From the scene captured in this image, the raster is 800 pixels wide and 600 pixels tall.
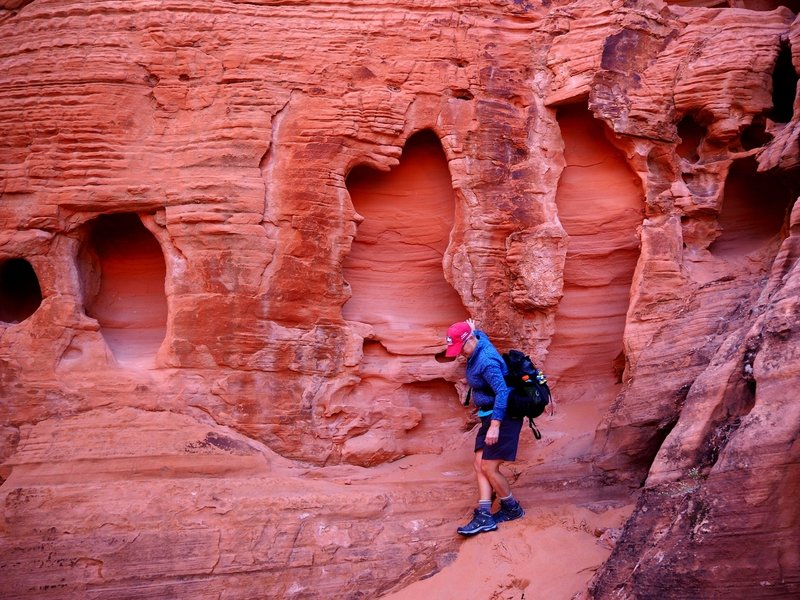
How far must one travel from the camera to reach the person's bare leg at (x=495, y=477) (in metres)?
6.11

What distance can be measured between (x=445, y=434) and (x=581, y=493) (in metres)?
1.40

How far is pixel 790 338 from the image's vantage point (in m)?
4.89

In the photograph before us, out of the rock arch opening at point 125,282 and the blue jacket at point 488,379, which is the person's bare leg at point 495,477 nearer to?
the blue jacket at point 488,379

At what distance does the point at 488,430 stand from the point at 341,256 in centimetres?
216

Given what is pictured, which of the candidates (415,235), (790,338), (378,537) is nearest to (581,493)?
(378,537)

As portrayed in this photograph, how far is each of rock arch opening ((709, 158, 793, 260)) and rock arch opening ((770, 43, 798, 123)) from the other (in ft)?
1.95

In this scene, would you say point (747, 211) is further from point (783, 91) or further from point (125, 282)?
point (125, 282)

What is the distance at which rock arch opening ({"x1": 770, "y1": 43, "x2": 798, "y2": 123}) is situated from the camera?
7305 millimetres

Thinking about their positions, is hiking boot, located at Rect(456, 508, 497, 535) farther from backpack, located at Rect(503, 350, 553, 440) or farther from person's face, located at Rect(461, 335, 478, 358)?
person's face, located at Rect(461, 335, 478, 358)

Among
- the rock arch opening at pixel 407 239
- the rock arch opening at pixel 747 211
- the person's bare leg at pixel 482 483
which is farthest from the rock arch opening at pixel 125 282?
the rock arch opening at pixel 747 211

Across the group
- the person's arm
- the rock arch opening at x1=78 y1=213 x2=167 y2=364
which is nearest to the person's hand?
the person's arm

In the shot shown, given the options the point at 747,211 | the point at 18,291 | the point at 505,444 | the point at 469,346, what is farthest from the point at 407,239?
the point at 18,291

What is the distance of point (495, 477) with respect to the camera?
20.1ft

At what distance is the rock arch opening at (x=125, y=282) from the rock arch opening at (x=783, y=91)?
5.78 metres
